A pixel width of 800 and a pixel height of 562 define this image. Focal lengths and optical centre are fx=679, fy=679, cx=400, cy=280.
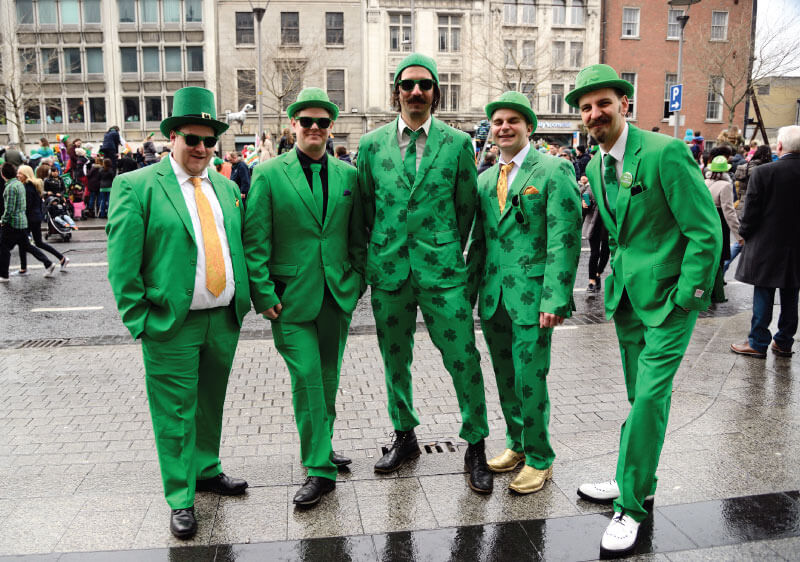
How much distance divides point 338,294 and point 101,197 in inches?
709

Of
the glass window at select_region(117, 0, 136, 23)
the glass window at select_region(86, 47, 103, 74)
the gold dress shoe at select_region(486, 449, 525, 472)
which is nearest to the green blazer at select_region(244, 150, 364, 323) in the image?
the gold dress shoe at select_region(486, 449, 525, 472)

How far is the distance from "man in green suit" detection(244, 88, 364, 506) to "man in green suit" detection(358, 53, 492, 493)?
0.74 feet

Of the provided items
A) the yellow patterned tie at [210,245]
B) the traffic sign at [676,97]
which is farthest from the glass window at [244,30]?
the yellow patterned tie at [210,245]

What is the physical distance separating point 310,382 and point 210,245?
94 cm

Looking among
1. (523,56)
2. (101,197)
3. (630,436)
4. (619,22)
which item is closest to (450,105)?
(523,56)

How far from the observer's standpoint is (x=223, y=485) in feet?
12.7

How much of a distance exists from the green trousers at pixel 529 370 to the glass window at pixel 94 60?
42357 mm

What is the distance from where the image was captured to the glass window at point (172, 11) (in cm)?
3947

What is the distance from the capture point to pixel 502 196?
3947mm

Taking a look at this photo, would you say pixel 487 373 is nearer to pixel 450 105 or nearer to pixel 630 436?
pixel 630 436

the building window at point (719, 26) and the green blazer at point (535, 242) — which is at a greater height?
the building window at point (719, 26)

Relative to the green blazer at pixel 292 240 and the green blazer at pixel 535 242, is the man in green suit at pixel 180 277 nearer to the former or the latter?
the green blazer at pixel 292 240

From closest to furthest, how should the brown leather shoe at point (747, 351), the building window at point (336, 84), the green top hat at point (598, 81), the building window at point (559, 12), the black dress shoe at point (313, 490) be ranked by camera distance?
the green top hat at point (598, 81) < the black dress shoe at point (313, 490) < the brown leather shoe at point (747, 351) < the building window at point (336, 84) < the building window at point (559, 12)

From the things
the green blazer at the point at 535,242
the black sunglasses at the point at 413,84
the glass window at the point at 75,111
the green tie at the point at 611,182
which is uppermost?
the glass window at the point at 75,111
